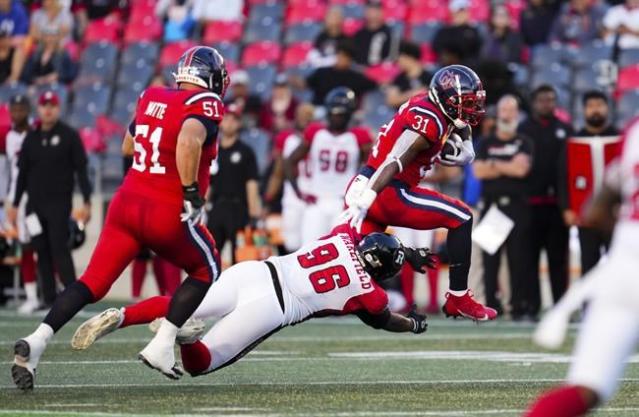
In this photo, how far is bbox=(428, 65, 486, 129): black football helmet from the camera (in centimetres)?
866

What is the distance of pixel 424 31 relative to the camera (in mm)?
17328

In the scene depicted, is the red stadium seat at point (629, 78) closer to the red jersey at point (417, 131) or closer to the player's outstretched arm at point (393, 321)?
the red jersey at point (417, 131)

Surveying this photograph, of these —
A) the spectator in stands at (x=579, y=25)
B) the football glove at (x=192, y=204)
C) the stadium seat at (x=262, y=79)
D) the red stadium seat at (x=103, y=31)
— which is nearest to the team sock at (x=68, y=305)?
the football glove at (x=192, y=204)

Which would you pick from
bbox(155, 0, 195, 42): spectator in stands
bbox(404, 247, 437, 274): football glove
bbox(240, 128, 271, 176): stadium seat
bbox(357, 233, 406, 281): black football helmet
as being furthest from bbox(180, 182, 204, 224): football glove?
bbox(155, 0, 195, 42): spectator in stands

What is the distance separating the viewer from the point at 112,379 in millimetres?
7754

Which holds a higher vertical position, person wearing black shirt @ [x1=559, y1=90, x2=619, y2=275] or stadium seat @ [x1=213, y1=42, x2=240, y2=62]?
stadium seat @ [x1=213, y1=42, x2=240, y2=62]

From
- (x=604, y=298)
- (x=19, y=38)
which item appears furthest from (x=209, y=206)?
(x=604, y=298)

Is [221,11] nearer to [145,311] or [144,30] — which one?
[144,30]

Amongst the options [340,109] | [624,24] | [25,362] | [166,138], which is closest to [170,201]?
[166,138]

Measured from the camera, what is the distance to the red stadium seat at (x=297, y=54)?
707 inches

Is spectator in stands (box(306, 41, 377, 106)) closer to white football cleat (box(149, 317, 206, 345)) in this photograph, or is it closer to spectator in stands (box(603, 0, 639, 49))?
spectator in stands (box(603, 0, 639, 49))

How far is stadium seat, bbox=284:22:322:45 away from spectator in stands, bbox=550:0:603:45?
2936 mm

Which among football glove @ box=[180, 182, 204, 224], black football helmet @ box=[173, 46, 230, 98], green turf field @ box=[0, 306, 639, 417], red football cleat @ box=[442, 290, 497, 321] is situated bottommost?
green turf field @ box=[0, 306, 639, 417]

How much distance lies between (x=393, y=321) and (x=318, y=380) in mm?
494
